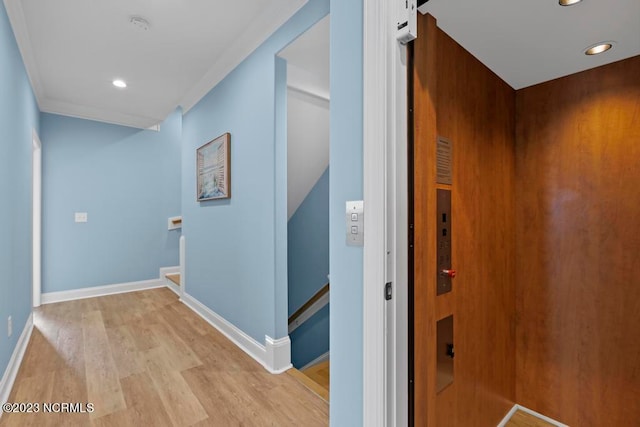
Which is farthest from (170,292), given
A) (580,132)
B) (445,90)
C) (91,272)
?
(580,132)

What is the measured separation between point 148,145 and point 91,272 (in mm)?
2010

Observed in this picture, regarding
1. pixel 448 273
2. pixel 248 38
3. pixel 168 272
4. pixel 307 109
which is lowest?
pixel 168 272

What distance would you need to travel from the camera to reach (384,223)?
891mm

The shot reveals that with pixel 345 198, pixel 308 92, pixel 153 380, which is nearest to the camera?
pixel 345 198

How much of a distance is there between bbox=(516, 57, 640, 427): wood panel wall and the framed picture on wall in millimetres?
2270

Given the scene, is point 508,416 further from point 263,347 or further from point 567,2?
point 567,2

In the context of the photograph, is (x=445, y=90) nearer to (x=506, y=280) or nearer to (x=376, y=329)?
(x=376, y=329)

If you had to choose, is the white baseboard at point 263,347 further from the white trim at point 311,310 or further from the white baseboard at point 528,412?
the white baseboard at point 528,412

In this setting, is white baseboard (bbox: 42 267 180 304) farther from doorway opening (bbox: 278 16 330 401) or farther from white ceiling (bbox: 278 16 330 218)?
white ceiling (bbox: 278 16 330 218)

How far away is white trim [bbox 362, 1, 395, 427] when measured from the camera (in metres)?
0.89

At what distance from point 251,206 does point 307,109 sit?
116 centimetres

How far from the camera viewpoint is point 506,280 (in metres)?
1.85

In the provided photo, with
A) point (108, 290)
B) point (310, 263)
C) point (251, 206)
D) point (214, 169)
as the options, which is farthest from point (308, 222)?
point (108, 290)

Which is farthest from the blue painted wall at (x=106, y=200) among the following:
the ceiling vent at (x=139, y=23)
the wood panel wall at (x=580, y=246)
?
the wood panel wall at (x=580, y=246)
